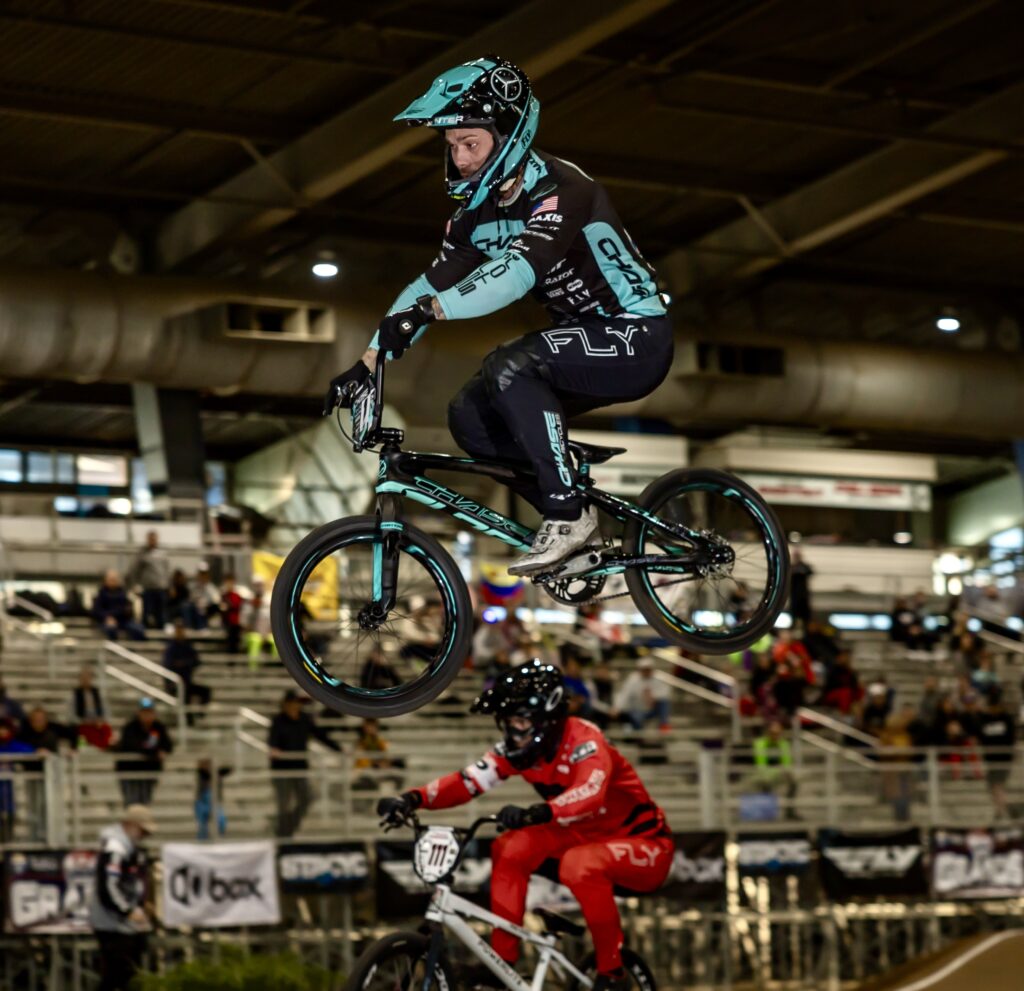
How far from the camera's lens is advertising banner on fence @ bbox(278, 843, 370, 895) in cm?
1803

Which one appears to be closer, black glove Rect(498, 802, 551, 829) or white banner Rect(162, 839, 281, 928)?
black glove Rect(498, 802, 551, 829)

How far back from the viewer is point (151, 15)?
23.8 meters

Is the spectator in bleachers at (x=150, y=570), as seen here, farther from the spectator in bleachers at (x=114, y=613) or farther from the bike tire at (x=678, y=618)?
the bike tire at (x=678, y=618)

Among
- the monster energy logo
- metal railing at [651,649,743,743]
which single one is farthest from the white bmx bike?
metal railing at [651,649,743,743]

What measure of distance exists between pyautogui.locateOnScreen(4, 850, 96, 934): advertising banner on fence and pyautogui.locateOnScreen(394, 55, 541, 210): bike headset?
10.8m

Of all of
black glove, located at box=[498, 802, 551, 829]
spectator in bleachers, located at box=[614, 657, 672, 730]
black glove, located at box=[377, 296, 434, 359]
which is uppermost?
black glove, located at box=[377, 296, 434, 359]

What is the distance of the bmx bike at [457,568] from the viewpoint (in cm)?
771

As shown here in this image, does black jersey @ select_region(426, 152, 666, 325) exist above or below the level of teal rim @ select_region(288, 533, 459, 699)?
above

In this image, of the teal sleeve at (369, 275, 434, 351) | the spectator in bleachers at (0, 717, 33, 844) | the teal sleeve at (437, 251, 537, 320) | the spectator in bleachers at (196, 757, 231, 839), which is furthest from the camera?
the spectator in bleachers at (196, 757, 231, 839)

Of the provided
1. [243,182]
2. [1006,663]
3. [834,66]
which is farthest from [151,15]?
[1006,663]

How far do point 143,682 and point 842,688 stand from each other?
8820 mm

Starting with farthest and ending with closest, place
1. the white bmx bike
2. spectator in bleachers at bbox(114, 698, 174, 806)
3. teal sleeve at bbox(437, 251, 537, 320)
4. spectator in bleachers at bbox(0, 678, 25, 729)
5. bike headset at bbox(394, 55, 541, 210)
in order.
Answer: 1. spectator in bleachers at bbox(0, 678, 25, 729)
2. spectator in bleachers at bbox(114, 698, 174, 806)
3. the white bmx bike
4. bike headset at bbox(394, 55, 541, 210)
5. teal sleeve at bbox(437, 251, 537, 320)

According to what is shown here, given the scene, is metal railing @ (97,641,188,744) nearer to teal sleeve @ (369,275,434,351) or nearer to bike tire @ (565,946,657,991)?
bike tire @ (565,946,657,991)

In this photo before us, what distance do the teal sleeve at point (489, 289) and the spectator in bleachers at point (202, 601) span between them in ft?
61.9
